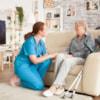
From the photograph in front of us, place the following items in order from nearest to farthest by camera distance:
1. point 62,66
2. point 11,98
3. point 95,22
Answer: point 11,98, point 62,66, point 95,22

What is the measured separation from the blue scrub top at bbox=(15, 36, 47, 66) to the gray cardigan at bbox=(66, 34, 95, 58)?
1.36 feet

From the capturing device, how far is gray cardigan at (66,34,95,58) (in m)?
3.53

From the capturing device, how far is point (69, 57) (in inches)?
136

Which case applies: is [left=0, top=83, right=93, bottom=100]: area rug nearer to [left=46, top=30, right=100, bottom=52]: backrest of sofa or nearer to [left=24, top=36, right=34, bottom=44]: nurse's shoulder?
[left=24, top=36, right=34, bottom=44]: nurse's shoulder

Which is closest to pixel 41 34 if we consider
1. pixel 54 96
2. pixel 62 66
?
pixel 62 66

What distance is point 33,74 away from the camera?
351 centimetres

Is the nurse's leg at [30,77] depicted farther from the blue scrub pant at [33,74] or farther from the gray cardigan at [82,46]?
the gray cardigan at [82,46]

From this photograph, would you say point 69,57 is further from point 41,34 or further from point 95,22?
point 95,22

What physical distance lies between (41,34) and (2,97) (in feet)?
3.23

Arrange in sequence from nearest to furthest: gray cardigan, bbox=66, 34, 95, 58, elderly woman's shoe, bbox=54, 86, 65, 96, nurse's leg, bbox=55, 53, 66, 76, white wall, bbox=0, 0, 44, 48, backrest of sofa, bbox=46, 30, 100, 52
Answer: elderly woman's shoe, bbox=54, 86, 65, 96, nurse's leg, bbox=55, 53, 66, 76, gray cardigan, bbox=66, 34, 95, 58, backrest of sofa, bbox=46, 30, 100, 52, white wall, bbox=0, 0, 44, 48

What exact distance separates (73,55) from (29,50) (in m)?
0.60

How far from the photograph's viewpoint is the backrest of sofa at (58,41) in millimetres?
3992

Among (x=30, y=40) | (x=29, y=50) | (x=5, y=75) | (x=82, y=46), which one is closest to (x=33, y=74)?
(x=29, y=50)

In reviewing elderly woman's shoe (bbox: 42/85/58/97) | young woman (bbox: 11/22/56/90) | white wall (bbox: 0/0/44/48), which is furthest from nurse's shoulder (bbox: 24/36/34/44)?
white wall (bbox: 0/0/44/48)
